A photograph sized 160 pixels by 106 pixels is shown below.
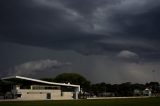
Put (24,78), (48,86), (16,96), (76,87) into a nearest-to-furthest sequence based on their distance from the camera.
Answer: (16,96), (24,78), (48,86), (76,87)

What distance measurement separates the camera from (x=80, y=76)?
199 meters

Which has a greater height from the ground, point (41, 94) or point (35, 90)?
point (35, 90)

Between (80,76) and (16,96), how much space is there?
81654 mm

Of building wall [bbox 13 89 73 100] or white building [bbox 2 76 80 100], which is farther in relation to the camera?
white building [bbox 2 76 80 100]

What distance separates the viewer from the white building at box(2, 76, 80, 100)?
12150 cm

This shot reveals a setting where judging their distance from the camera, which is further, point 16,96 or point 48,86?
point 48,86

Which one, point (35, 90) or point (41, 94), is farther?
point (41, 94)

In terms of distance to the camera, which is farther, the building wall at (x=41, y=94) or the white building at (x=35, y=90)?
the white building at (x=35, y=90)

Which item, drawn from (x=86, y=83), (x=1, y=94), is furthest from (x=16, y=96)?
(x=86, y=83)

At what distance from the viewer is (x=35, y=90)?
125375 millimetres

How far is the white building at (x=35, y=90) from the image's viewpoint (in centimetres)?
12150

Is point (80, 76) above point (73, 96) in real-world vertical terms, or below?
above

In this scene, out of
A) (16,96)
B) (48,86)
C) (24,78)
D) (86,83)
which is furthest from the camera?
(86,83)

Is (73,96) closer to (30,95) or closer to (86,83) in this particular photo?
(30,95)
